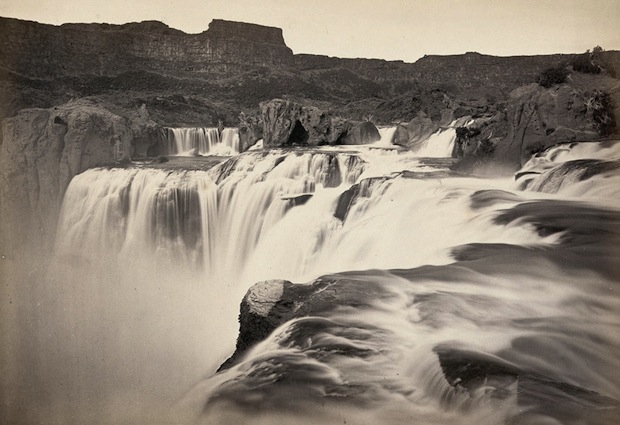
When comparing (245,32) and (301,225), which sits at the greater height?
(245,32)

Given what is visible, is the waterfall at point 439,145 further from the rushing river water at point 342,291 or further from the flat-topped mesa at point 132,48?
the flat-topped mesa at point 132,48

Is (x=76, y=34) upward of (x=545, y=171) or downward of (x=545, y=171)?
upward

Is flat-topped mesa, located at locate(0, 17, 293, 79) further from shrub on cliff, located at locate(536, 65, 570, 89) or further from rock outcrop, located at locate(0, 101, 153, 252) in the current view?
shrub on cliff, located at locate(536, 65, 570, 89)

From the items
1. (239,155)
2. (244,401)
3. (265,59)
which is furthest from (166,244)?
(244,401)

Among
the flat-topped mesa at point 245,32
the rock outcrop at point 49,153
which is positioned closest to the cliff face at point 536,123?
the flat-topped mesa at point 245,32

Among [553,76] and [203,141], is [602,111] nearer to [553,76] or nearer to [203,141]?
[553,76]

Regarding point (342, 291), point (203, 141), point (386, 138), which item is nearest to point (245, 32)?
point (203, 141)

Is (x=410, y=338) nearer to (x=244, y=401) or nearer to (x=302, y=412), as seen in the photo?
(x=302, y=412)
